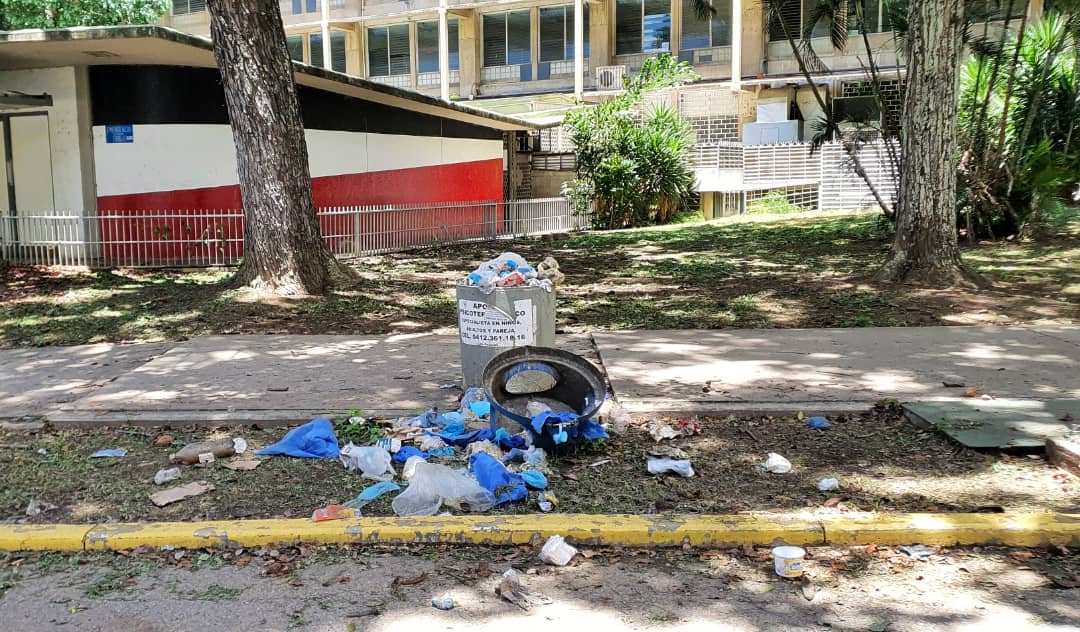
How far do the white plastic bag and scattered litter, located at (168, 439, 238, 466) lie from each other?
1417mm

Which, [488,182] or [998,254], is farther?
[488,182]

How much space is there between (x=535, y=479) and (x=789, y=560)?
57.4 inches

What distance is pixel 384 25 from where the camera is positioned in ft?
133

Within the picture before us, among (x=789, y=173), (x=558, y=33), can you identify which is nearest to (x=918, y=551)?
(x=789, y=173)

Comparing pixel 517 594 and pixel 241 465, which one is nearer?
pixel 517 594

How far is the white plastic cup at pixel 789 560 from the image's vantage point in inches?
156

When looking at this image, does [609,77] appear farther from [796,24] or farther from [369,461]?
[369,461]

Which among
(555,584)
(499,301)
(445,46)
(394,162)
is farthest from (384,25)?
(555,584)

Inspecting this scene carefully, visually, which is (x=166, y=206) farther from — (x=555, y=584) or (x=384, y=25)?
(x=384, y=25)

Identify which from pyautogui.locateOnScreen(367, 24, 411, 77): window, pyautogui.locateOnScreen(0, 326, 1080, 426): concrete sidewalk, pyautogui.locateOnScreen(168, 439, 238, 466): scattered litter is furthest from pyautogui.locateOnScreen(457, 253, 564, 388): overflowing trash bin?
pyautogui.locateOnScreen(367, 24, 411, 77): window

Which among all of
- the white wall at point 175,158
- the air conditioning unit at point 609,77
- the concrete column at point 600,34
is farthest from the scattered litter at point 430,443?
the concrete column at point 600,34

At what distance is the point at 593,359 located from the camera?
7.94 metres

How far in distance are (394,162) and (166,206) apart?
604cm

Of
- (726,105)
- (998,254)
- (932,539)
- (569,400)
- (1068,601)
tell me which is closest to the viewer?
(1068,601)
